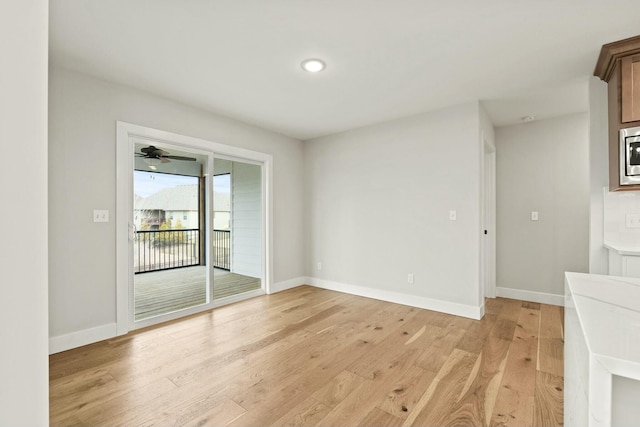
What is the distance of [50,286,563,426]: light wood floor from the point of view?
5.65 feet

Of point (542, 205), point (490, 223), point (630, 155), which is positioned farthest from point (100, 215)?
point (542, 205)

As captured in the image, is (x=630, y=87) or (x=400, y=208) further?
(x=400, y=208)

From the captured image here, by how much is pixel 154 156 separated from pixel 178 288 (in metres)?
1.99

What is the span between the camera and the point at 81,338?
257 centimetres

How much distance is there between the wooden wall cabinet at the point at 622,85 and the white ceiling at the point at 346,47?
9cm

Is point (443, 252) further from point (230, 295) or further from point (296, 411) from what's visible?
point (230, 295)

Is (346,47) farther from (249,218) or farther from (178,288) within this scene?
(178,288)

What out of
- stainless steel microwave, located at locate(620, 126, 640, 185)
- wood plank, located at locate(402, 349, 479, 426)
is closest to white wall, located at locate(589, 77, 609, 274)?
stainless steel microwave, located at locate(620, 126, 640, 185)

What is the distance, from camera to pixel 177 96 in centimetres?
310

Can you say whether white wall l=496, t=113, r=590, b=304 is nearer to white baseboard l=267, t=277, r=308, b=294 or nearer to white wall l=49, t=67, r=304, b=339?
white baseboard l=267, t=277, r=308, b=294

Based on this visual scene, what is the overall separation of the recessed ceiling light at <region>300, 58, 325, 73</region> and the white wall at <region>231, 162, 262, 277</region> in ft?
6.77

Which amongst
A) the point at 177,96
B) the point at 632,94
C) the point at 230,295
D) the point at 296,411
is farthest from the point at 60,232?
the point at 632,94

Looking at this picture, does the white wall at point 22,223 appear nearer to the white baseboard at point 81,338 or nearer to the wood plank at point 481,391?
the wood plank at point 481,391

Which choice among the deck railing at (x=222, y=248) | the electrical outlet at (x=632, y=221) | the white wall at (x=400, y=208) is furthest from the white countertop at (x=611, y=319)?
the deck railing at (x=222, y=248)
